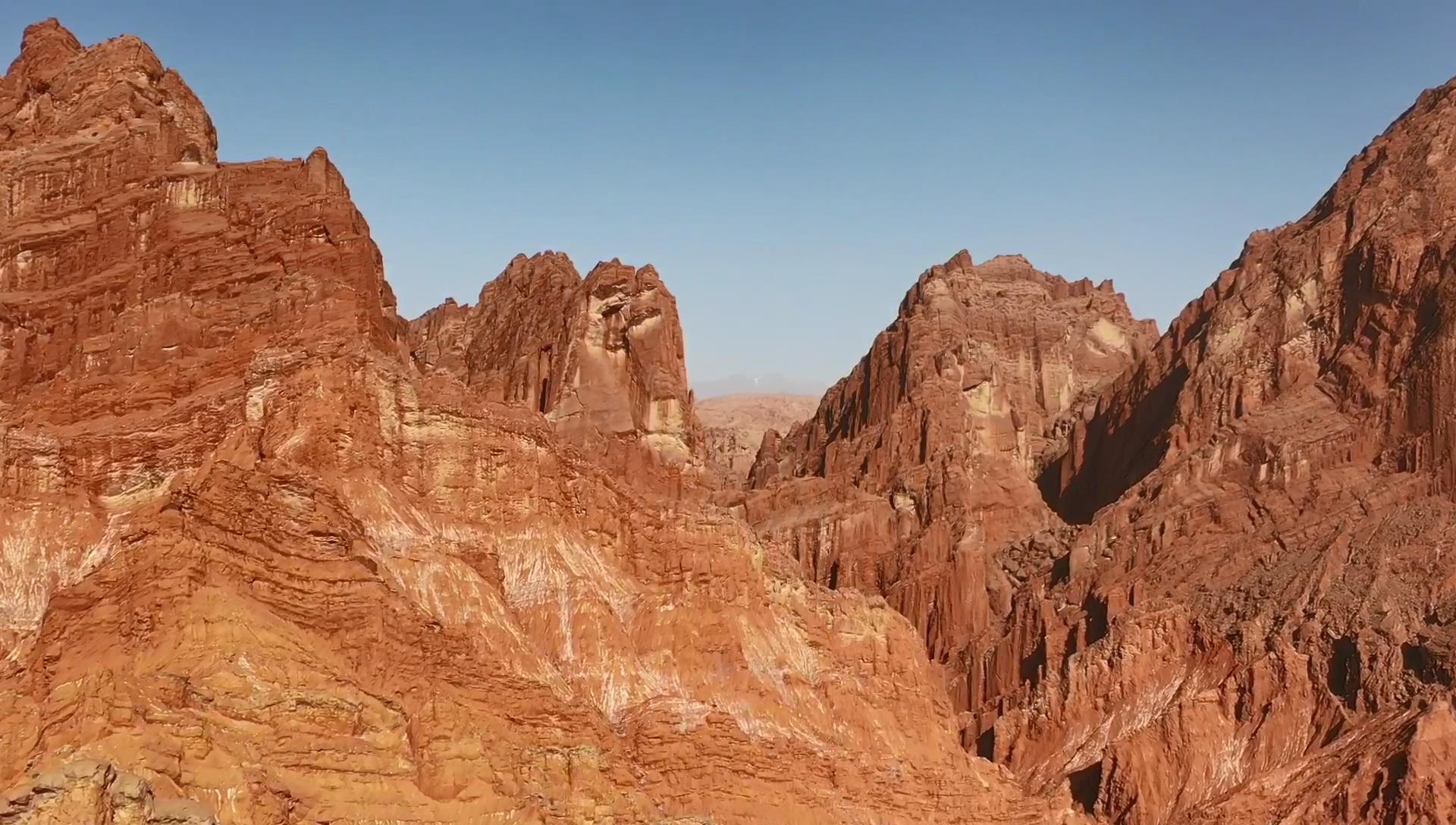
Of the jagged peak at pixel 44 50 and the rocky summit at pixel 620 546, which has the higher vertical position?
the jagged peak at pixel 44 50

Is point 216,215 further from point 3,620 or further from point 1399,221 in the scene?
point 1399,221

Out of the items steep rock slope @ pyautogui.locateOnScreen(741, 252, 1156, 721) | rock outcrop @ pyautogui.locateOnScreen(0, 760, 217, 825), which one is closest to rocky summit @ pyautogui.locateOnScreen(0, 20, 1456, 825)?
rock outcrop @ pyautogui.locateOnScreen(0, 760, 217, 825)

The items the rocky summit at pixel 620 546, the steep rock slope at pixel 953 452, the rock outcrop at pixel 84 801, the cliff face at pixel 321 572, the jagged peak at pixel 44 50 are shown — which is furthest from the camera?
the steep rock slope at pixel 953 452

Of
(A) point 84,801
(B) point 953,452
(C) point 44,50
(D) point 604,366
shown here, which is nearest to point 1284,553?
(B) point 953,452

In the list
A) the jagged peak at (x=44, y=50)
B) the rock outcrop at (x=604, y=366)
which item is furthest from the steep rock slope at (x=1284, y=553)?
the jagged peak at (x=44, y=50)

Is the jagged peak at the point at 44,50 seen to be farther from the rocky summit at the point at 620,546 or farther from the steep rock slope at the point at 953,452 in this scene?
the steep rock slope at the point at 953,452

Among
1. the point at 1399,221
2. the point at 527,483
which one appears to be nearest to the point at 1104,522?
the point at 1399,221
